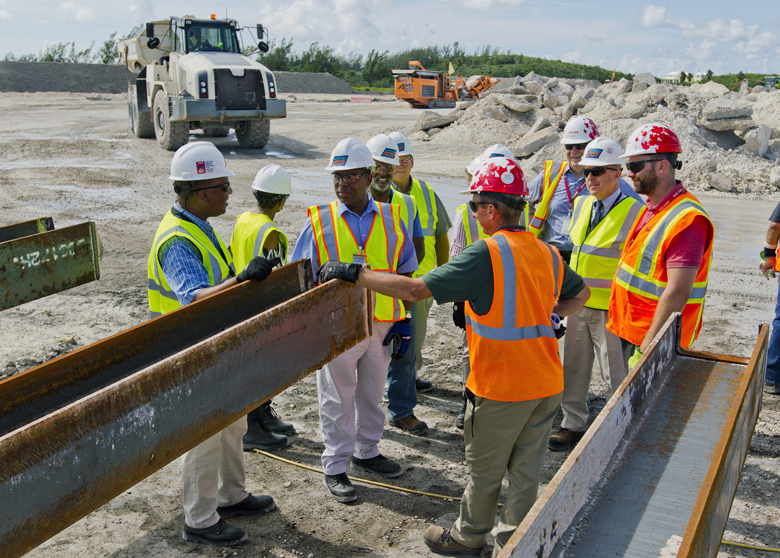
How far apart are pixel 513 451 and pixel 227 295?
1.64 m

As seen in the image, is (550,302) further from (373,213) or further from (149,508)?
(149,508)

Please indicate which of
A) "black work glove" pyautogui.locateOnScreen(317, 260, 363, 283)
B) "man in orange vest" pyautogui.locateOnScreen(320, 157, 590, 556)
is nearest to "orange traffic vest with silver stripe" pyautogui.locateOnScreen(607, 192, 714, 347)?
"man in orange vest" pyautogui.locateOnScreen(320, 157, 590, 556)

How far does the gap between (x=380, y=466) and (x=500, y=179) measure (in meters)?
2.19

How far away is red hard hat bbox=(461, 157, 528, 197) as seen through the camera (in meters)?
2.88

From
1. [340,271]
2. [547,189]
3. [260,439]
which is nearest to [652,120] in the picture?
[547,189]

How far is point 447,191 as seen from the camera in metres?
13.2

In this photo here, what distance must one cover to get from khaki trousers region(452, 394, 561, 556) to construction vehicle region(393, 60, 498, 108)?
100 ft

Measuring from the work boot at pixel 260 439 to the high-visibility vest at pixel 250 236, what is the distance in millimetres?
1122

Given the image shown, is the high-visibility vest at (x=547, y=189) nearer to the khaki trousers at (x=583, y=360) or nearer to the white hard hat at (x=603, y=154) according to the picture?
the white hard hat at (x=603, y=154)

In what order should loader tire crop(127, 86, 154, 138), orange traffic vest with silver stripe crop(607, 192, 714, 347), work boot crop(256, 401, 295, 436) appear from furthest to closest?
loader tire crop(127, 86, 154, 138)
work boot crop(256, 401, 295, 436)
orange traffic vest with silver stripe crop(607, 192, 714, 347)

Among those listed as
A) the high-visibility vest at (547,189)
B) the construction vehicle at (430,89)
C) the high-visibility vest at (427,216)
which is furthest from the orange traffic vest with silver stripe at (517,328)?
the construction vehicle at (430,89)

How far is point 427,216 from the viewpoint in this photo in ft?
17.3

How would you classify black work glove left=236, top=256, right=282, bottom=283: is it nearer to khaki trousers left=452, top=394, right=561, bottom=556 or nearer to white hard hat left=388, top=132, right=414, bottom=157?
khaki trousers left=452, top=394, right=561, bottom=556

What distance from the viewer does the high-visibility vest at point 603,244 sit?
4305mm
